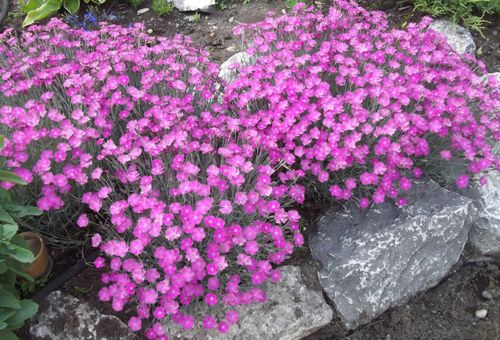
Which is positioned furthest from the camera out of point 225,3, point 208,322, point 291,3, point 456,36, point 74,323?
point 225,3

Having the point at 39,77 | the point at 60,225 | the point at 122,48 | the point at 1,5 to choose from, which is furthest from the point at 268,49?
the point at 1,5

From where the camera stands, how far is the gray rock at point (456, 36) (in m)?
4.35

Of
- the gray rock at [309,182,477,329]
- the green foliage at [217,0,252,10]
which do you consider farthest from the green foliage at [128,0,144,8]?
the gray rock at [309,182,477,329]

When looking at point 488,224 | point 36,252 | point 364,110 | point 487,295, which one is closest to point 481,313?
point 487,295

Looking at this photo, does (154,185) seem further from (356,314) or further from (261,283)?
(356,314)

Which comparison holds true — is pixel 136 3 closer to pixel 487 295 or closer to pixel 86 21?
pixel 86 21

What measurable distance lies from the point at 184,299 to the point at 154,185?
739mm

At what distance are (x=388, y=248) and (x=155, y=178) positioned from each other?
4.92ft

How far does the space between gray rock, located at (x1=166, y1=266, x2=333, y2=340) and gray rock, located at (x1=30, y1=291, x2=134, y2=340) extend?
1.02ft

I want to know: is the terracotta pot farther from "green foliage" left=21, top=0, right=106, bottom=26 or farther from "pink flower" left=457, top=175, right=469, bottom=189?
"green foliage" left=21, top=0, right=106, bottom=26

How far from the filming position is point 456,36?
4.43 metres

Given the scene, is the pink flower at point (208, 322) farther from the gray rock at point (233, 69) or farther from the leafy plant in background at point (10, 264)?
the gray rock at point (233, 69)

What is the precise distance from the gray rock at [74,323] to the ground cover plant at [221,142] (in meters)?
0.12

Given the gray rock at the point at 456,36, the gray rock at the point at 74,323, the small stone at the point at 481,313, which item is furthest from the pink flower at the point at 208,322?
the gray rock at the point at 456,36
